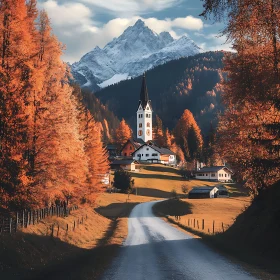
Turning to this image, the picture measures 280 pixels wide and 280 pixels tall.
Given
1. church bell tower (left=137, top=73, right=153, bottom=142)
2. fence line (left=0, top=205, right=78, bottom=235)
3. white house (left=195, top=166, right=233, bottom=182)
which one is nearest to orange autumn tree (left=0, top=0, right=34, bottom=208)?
fence line (left=0, top=205, right=78, bottom=235)

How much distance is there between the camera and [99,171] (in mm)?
45156

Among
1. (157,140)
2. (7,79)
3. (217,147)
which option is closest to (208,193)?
(217,147)

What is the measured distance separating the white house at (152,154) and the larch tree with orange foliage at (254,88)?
116 metres

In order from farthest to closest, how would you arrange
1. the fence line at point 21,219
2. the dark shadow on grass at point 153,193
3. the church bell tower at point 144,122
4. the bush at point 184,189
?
the church bell tower at point 144,122 < the bush at point 184,189 < the dark shadow on grass at point 153,193 < the fence line at point 21,219

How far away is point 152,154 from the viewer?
139375 mm

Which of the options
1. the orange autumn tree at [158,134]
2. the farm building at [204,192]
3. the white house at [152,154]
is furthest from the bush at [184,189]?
the orange autumn tree at [158,134]

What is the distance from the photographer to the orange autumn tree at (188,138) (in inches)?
5423

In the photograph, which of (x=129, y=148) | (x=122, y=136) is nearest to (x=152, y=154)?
(x=129, y=148)

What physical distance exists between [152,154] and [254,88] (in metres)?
123

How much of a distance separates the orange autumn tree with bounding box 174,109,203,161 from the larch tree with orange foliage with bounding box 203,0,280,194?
116839mm

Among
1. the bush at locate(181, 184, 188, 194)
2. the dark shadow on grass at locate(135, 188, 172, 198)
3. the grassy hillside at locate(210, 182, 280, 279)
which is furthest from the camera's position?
the bush at locate(181, 184, 188, 194)

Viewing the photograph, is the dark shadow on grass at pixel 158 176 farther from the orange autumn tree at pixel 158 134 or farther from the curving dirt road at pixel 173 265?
the curving dirt road at pixel 173 265

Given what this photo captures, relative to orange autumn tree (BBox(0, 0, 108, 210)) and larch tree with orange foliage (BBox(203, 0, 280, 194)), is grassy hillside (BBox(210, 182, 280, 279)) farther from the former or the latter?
orange autumn tree (BBox(0, 0, 108, 210))

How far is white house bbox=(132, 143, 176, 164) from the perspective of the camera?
137750 mm
